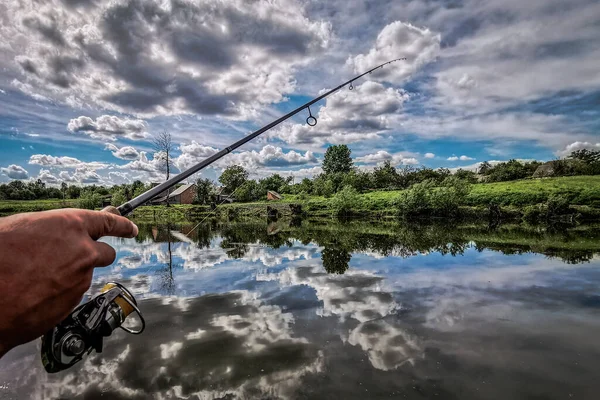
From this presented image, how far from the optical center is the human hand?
128 centimetres

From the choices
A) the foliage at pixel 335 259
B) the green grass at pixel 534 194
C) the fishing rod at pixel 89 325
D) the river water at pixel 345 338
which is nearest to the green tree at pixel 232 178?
the green grass at pixel 534 194

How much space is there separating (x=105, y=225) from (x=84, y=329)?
49.4 inches

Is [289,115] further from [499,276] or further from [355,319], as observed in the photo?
[499,276]

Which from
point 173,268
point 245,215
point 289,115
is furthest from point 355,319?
point 245,215

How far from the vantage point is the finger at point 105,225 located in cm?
161

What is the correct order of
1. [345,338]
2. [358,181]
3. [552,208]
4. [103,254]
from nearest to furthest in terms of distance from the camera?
1. [103,254]
2. [345,338]
3. [552,208]
4. [358,181]

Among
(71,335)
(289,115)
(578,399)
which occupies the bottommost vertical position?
(578,399)

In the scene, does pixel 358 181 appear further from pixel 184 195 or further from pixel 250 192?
pixel 184 195

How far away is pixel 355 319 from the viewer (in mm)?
7625

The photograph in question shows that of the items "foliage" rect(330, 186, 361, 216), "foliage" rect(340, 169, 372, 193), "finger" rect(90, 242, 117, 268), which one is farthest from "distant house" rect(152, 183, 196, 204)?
"finger" rect(90, 242, 117, 268)

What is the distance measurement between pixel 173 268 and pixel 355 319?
8985 millimetres

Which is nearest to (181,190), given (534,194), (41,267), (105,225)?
(534,194)

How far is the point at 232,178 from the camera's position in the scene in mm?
89438

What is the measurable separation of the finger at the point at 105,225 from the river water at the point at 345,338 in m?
4.14
